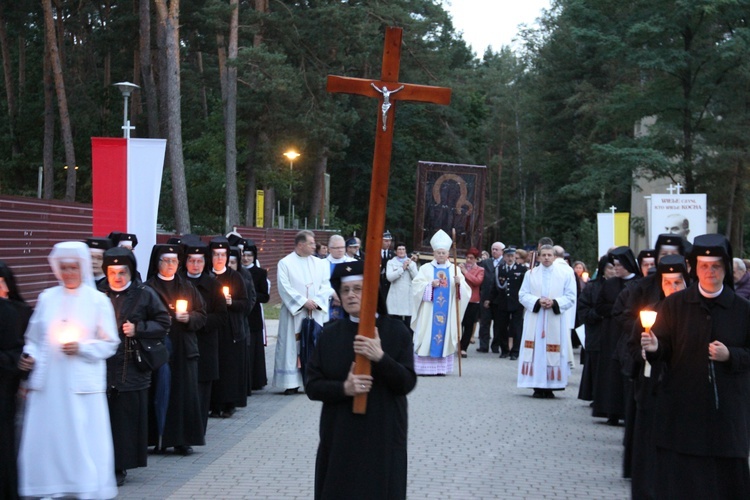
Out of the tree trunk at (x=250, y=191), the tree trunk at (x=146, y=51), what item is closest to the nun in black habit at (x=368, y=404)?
the tree trunk at (x=146, y=51)

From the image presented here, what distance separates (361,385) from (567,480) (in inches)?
181

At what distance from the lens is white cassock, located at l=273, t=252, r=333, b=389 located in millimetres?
15078

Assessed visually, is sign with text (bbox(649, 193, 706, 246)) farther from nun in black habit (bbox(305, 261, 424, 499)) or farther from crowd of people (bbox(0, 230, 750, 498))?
nun in black habit (bbox(305, 261, 424, 499))

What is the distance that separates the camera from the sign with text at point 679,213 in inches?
796

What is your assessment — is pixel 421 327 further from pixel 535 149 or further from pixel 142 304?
pixel 535 149

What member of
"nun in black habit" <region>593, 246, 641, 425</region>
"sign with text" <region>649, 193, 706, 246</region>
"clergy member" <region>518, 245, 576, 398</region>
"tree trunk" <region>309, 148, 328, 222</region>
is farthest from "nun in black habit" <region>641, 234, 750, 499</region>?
"tree trunk" <region>309, 148, 328, 222</region>

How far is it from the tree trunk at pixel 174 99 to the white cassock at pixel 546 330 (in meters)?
14.1

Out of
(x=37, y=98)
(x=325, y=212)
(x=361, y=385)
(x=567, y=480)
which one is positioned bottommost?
(x=567, y=480)

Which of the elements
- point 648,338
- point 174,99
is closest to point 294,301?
point 648,338

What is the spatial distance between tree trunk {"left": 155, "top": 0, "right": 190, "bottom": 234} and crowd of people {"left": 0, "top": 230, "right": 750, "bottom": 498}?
1384 cm

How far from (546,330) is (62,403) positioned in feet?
30.6

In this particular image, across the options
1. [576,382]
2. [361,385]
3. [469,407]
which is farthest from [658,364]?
[576,382]

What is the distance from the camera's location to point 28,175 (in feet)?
177

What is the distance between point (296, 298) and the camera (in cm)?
1502
